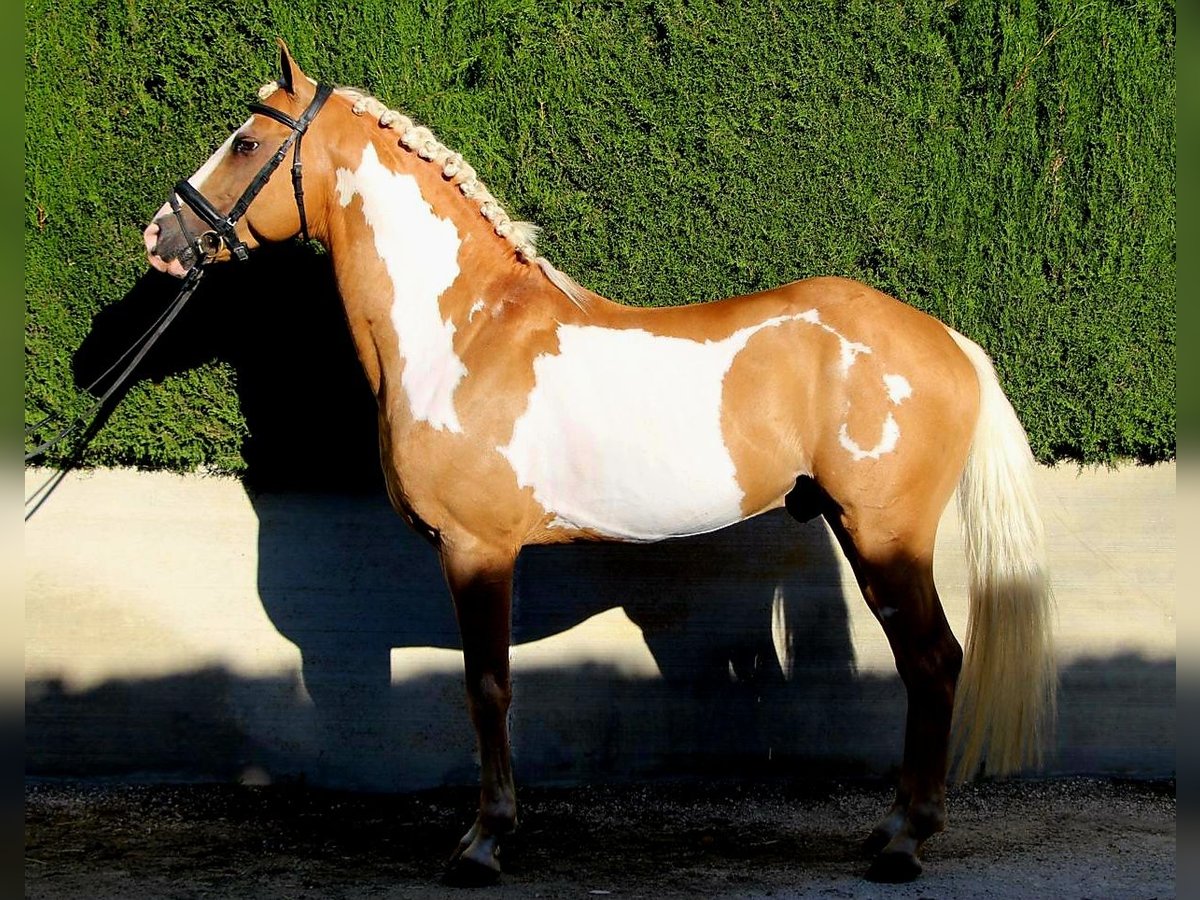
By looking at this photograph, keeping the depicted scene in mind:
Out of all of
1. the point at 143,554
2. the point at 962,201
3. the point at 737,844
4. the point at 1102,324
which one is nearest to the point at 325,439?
the point at 143,554

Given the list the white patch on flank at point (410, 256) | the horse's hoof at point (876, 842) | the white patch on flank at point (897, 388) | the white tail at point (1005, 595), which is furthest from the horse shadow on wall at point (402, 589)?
the white patch on flank at point (897, 388)

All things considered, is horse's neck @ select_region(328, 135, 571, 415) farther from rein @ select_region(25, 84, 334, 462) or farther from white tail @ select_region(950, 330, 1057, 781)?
white tail @ select_region(950, 330, 1057, 781)

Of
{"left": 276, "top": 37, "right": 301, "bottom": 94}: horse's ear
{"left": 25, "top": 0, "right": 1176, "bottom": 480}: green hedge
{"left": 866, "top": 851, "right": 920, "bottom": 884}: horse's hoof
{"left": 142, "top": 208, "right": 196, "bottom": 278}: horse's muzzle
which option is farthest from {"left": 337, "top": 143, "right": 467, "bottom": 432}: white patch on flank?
{"left": 866, "top": 851, "right": 920, "bottom": 884}: horse's hoof

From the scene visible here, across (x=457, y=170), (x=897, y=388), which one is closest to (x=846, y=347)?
(x=897, y=388)

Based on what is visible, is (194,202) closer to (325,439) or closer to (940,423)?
(325,439)

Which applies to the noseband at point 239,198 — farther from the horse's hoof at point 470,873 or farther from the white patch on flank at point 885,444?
the horse's hoof at point 470,873

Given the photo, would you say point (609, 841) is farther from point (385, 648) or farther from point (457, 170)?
point (457, 170)

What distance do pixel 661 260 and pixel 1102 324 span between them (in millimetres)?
2002

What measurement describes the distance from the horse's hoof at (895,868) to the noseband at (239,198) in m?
2.99

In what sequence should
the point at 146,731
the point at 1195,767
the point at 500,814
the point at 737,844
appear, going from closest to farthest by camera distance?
1. the point at 1195,767
2. the point at 500,814
3. the point at 737,844
4. the point at 146,731

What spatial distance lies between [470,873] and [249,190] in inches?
95.5

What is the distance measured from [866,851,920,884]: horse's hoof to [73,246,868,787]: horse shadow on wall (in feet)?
3.80

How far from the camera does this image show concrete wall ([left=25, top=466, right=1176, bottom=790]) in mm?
4633

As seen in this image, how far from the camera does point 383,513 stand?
185 inches
